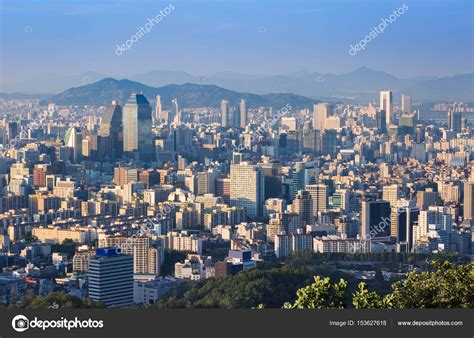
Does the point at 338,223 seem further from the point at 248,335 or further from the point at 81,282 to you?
the point at 248,335

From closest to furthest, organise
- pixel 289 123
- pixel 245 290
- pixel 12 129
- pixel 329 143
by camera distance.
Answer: pixel 245 290, pixel 12 129, pixel 289 123, pixel 329 143

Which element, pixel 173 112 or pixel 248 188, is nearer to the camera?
pixel 248 188

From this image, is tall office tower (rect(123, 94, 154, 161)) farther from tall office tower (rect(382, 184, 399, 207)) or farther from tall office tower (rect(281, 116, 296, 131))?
tall office tower (rect(382, 184, 399, 207))

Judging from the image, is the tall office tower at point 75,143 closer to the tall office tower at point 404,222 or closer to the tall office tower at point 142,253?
the tall office tower at point 404,222

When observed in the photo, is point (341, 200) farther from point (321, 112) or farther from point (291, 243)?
point (291, 243)

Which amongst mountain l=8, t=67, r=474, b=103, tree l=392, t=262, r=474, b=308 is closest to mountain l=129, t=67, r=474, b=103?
mountain l=8, t=67, r=474, b=103

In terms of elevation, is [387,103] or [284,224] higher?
[387,103]

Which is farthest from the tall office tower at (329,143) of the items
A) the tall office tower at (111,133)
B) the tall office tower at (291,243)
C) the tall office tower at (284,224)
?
the tall office tower at (291,243)

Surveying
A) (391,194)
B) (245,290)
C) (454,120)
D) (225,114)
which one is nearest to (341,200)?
(391,194)
